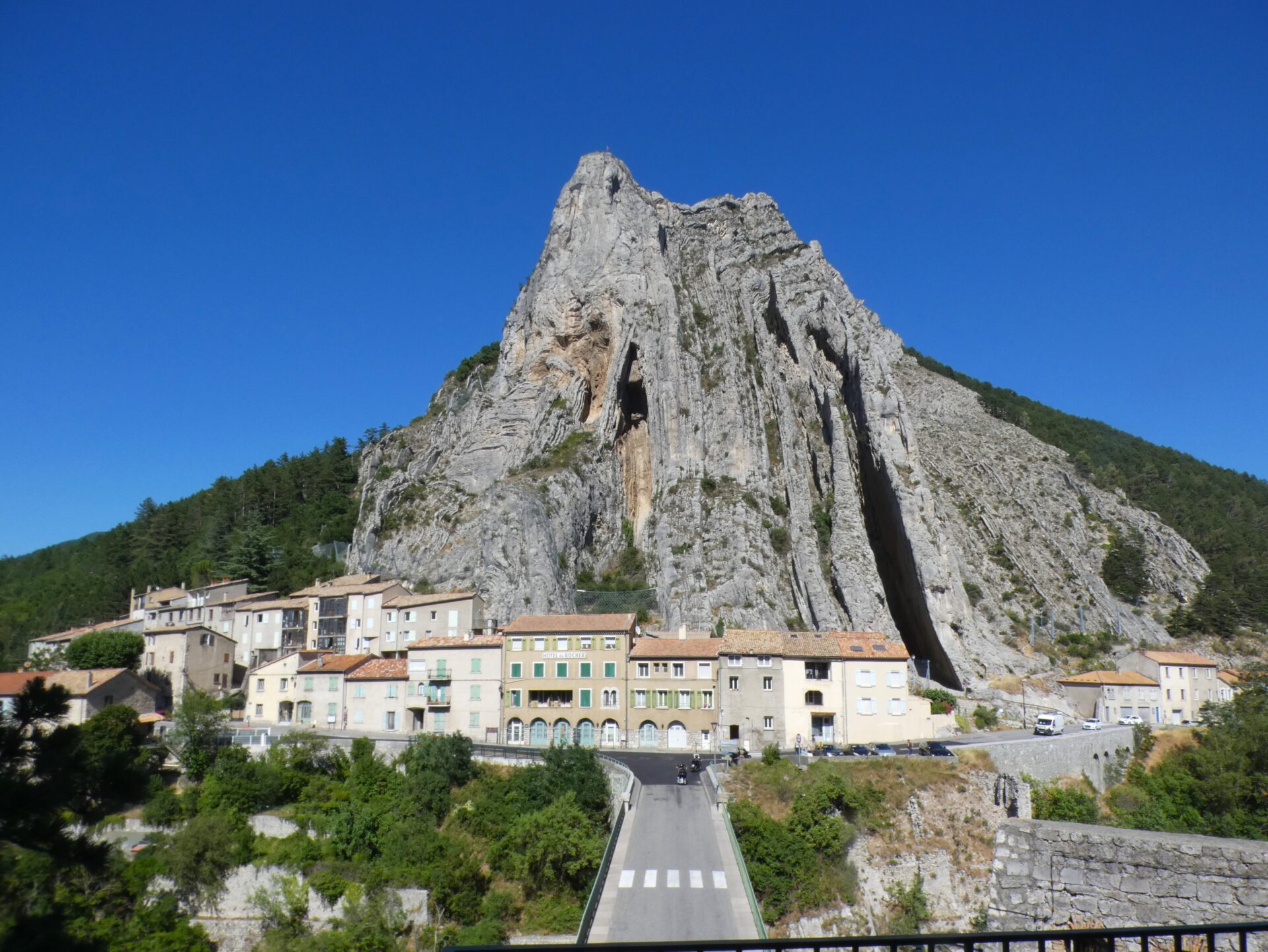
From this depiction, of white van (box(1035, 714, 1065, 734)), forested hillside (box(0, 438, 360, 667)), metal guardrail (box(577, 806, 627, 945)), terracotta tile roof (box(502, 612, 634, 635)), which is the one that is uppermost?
forested hillside (box(0, 438, 360, 667))

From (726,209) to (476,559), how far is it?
49.5 meters

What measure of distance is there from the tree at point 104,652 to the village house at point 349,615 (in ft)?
32.0

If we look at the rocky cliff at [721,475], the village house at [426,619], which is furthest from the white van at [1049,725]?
the village house at [426,619]

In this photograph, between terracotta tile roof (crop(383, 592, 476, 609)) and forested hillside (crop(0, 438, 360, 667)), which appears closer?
terracotta tile roof (crop(383, 592, 476, 609))

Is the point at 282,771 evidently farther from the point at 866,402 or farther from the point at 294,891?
the point at 866,402

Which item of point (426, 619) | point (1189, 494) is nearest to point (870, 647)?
point (426, 619)

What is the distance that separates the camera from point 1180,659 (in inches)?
2133

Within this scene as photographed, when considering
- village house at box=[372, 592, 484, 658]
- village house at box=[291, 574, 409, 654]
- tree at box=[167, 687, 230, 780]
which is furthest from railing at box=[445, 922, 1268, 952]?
village house at box=[291, 574, 409, 654]

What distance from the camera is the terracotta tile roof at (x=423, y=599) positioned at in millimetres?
52938

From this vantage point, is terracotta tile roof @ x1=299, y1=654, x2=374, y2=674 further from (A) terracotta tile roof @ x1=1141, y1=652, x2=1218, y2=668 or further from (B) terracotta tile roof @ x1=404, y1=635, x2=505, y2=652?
(A) terracotta tile roof @ x1=1141, y1=652, x2=1218, y2=668

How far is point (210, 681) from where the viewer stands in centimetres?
5194

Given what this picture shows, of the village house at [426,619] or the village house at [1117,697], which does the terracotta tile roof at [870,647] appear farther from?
the village house at [426,619]

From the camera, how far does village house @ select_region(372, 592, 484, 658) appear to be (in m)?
52.3

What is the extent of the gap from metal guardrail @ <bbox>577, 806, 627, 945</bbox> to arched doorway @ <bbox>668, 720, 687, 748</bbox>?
457 inches
